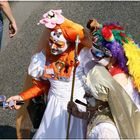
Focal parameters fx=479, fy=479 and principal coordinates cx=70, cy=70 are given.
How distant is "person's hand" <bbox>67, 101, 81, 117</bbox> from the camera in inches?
138

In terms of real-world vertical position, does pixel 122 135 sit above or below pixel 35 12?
below

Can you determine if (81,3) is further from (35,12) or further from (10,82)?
(10,82)

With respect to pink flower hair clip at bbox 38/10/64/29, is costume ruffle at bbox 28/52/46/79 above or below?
below

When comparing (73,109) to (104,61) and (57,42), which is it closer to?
(104,61)

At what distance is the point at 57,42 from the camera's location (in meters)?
3.75

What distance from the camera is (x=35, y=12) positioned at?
7.11 metres

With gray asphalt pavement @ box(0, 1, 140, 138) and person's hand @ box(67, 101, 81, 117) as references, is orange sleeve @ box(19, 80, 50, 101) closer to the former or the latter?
person's hand @ box(67, 101, 81, 117)

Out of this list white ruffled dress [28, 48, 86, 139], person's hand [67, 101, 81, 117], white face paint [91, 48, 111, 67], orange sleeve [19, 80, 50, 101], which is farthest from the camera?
orange sleeve [19, 80, 50, 101]

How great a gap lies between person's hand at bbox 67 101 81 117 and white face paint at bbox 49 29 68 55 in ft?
1.59

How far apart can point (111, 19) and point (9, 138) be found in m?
2.78

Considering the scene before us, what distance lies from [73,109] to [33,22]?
3.57 m

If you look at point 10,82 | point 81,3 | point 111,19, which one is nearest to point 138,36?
point 111,19

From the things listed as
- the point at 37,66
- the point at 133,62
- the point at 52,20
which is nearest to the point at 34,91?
the point at 37,66

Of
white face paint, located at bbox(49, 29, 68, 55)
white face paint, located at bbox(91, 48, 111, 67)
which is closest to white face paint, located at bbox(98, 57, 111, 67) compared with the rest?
white face paint, located at bbox(91, 48, 111, 67)
